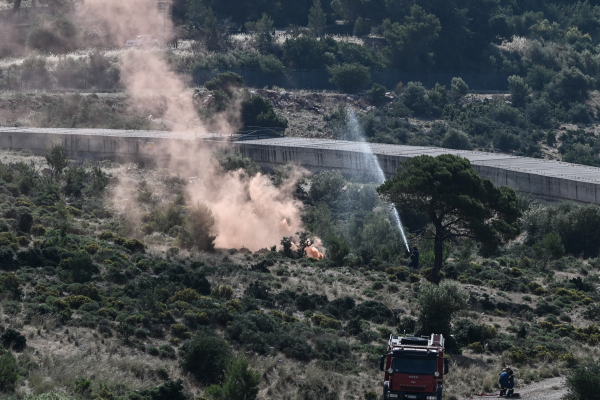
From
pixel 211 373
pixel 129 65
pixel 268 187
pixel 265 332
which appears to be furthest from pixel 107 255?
pixel 129 65

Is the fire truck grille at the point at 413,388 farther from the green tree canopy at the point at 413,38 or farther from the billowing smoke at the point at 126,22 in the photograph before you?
the billowing smoke at the point at 126,22

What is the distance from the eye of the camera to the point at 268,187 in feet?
219

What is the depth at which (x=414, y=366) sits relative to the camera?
2684 centimetres

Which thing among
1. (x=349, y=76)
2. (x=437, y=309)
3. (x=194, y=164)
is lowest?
(x=437, y=309)

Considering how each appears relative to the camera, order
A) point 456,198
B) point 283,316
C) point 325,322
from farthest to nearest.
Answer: point 456,198 → point 283,316 → point 325,322

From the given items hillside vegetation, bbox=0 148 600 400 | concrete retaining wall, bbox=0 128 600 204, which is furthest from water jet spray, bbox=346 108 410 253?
hillside vegetation, bbox=0 148 600 400

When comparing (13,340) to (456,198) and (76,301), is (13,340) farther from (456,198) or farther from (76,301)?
(456,198)

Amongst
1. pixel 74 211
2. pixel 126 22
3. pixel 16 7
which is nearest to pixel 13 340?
pixel 74 211

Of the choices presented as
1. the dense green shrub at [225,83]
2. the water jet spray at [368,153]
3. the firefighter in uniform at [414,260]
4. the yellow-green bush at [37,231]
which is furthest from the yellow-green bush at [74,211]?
the dense green shrub at [225,83]

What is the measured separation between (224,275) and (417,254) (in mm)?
11748

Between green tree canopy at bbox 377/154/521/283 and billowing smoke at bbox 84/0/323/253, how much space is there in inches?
349

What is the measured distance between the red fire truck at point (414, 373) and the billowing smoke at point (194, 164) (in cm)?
2605

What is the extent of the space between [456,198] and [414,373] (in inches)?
747

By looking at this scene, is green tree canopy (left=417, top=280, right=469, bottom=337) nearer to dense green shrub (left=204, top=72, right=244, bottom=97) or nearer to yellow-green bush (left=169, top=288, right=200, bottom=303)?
yellow-green bush (left=169, top=288, right=200, bottom=303)
